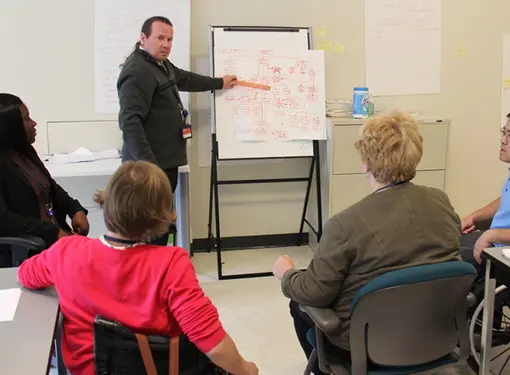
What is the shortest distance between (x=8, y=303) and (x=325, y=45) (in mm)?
2797

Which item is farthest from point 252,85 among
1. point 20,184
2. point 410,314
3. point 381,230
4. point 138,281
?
point 138,281

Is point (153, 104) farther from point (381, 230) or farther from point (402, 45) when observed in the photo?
point (402, 45)

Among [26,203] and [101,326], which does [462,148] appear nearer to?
[26,203]

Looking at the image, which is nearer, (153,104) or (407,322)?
(407,322)

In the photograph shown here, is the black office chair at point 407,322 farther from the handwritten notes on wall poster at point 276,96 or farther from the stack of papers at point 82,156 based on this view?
the stack of papers at point 82,156

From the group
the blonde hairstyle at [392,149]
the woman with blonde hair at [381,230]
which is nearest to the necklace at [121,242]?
the woman with blonde hair at [381,230]

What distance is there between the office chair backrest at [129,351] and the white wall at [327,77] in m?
2.36

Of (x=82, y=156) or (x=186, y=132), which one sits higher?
(x=186, y=132)

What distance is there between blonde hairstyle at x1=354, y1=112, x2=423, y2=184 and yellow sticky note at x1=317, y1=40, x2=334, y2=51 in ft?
6.83

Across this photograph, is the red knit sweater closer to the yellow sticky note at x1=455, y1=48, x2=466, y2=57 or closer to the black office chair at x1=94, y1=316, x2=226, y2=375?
the black office chair at x1=94, y1=316, x2=226, y2=375

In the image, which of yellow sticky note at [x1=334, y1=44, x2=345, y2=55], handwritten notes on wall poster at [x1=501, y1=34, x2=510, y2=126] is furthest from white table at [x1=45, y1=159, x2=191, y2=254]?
handwritten notes on wall poster at [x1=501, y1=34, x2=510, y2=126]

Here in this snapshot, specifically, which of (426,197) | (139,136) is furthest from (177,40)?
(426,197)

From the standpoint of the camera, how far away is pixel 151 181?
4.19 ft

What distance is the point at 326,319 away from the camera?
1523mm
